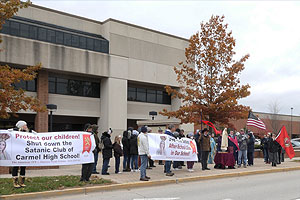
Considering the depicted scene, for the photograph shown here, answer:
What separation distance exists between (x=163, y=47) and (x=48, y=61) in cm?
1290

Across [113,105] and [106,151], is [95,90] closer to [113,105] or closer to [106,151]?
[113,105]

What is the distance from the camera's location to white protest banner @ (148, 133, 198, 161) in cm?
1234

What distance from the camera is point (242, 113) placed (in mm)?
20453

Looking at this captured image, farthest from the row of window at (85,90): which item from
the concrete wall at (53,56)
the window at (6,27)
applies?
the window at (6,27)

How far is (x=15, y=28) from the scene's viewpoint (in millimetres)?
27266

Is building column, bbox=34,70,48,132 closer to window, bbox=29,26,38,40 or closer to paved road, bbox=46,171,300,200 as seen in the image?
window, bbox=29,26,38,40

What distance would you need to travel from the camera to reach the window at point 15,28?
27062 mm

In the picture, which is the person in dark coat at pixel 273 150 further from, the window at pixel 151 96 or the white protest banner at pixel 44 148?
the window at pixel 151 96

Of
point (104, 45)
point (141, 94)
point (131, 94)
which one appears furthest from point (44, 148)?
point (141, 94)

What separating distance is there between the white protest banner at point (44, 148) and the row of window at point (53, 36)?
19438mm

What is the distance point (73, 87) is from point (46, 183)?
22.2 meters

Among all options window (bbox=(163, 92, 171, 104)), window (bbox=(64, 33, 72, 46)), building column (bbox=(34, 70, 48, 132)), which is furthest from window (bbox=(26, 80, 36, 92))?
window (bbox=(163, 92, 171, 104))

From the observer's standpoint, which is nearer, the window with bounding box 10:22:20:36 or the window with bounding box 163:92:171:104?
the window with bounding box 10:22:20:36

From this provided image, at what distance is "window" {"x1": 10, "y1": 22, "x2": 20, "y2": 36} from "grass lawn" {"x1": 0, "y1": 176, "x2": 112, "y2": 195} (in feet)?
64.0
